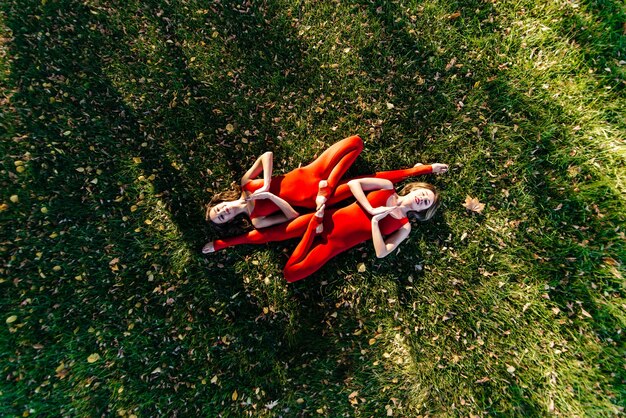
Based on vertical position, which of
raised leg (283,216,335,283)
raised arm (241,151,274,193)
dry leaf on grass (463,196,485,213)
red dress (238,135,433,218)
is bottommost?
dry leaf on grass (463,196,485,213)

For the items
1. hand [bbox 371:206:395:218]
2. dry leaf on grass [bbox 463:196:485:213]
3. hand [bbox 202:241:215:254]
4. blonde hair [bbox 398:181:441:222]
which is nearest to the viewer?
hand [bbox 371:206:395:218]

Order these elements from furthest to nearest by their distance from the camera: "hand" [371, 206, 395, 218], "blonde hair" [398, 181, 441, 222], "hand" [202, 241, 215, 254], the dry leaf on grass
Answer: the dry leaf on grass → "hand" [202, 241, 215, 254] → "blonde hair" [398, 181, 441, 222] → "hand" [371, 206, 395, 218]

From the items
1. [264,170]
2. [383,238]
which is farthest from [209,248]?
[383,238]

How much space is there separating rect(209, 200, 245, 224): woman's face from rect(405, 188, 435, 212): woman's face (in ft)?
6.40

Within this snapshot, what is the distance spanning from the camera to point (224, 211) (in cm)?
354

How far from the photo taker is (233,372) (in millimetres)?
4000

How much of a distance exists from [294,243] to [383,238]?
1.19m

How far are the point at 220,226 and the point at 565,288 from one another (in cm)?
447

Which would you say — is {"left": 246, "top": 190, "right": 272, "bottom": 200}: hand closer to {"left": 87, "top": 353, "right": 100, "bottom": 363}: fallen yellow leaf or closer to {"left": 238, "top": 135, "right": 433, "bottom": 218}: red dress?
{"left": 238, "top": 135, "right": 433, "bottom": 218}: red dress

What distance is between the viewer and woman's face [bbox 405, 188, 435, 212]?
3592 mm

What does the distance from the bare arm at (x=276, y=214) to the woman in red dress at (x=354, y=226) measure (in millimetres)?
70

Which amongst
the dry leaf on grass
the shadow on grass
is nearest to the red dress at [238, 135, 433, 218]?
the shadow on grass

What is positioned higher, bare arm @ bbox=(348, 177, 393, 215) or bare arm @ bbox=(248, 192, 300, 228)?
bare arm @ bbox=(248, 192, 300, 228)

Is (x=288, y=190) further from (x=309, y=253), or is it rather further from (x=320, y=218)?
(x=309, y=253)
